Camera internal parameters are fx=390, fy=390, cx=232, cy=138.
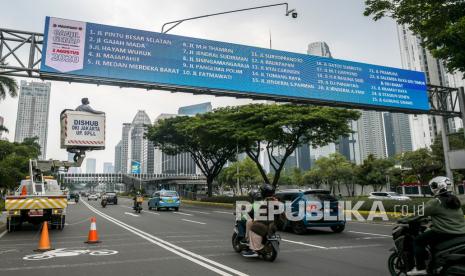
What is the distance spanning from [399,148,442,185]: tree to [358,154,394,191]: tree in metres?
2.94

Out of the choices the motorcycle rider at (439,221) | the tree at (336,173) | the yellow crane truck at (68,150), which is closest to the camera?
the motorcycle rider at (439,221)

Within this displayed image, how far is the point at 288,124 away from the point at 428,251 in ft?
73.4

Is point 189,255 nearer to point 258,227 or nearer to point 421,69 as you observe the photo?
point 258,227

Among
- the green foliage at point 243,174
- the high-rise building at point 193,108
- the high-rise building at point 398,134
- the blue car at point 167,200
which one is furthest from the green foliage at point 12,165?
the high-rise building at point 398,134

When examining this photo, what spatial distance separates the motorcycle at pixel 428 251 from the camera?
205 inches

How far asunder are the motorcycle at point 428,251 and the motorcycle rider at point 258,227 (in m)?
2.68

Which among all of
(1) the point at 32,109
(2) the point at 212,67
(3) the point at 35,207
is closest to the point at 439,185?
(2) the point at 212,67

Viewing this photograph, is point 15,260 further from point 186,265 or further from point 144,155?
point 144,155

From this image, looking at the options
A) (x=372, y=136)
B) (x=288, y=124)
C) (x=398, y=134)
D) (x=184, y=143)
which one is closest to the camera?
(x=288, y=124)

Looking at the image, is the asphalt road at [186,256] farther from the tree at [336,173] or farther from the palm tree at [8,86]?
the tree at [336,173]

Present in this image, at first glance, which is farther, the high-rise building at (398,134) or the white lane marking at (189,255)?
the high-rise building at (398,134)

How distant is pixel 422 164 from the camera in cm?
5644

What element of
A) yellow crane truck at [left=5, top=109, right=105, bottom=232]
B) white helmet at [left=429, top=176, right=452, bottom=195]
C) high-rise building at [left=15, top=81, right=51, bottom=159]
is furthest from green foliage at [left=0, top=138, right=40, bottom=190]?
high-rise building at [left=15, top=81, right=51, bottom=159]

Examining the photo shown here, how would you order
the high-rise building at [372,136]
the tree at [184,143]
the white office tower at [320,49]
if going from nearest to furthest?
the white office tower at [320,49] < the tree at [184,143] < the high-rise building at [372,136]
